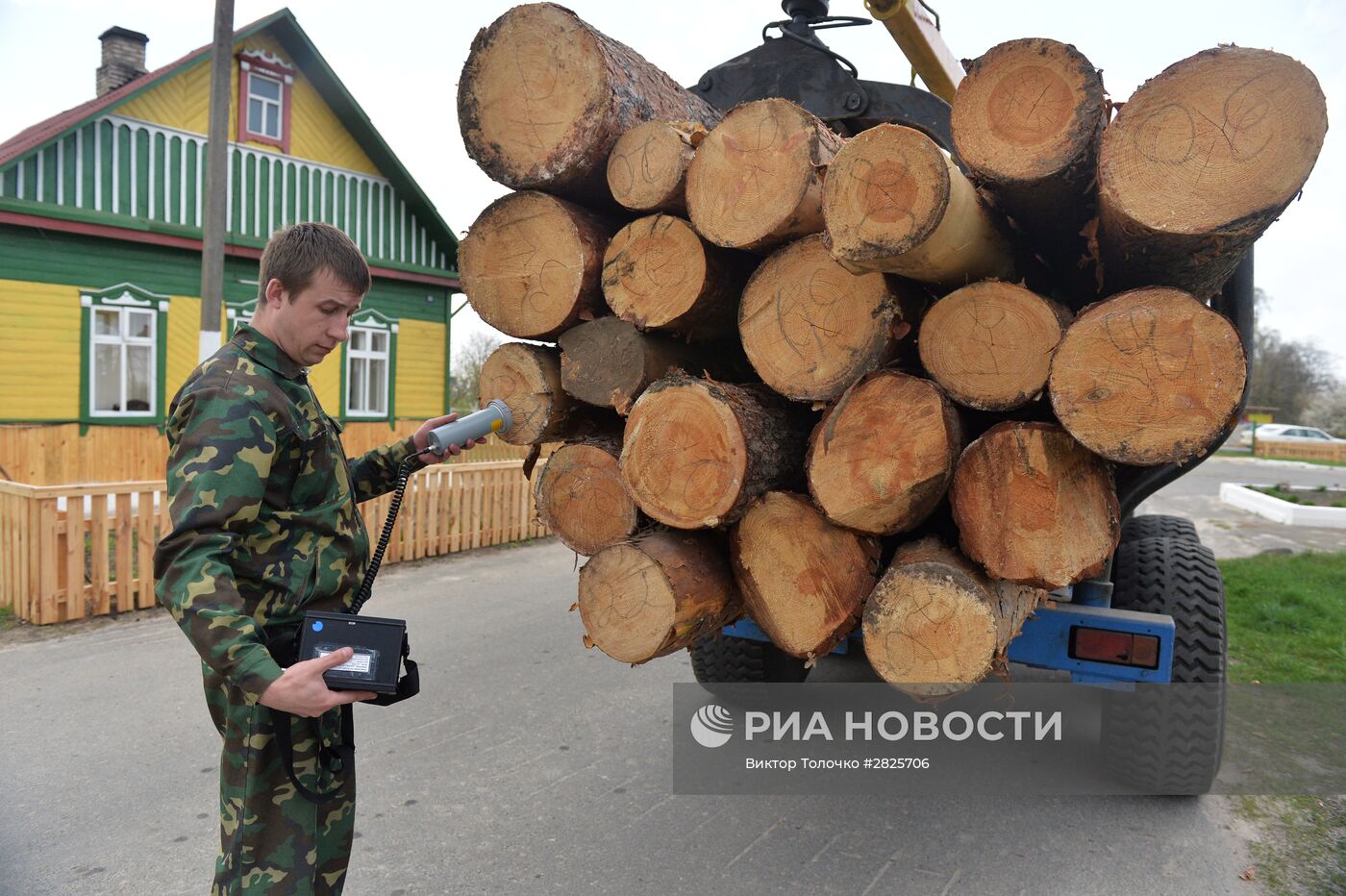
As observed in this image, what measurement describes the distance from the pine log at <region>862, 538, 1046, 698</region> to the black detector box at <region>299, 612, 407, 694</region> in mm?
1233

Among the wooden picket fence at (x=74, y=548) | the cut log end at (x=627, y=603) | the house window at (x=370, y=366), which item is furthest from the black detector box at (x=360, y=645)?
the house window at (x=370, y=366)

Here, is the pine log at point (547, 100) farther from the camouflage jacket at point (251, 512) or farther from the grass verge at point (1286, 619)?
the grass verge at point (1286, 619)

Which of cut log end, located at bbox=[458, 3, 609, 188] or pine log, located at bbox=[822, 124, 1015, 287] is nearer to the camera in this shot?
pine log, located at bbox=[822, 124, 1015, 287]

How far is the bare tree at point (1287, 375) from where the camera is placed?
47.3m

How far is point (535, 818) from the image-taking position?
3.31 meters

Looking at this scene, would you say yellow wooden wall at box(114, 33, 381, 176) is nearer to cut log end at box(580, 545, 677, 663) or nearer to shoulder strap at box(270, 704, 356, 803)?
cut log end at box(580, 545, 677, 663)

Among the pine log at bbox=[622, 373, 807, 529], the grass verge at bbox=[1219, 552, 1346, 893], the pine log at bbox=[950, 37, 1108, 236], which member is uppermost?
the pine log at bbox=[950, 37, 1108, 236]

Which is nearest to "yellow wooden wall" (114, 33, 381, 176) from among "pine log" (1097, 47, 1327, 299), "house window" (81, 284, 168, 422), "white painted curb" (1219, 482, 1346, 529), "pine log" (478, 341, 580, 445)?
"house window" (81, 284, 168, 422)

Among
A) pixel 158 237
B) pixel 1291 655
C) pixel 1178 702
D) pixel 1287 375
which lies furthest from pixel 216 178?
pixel 1287 375

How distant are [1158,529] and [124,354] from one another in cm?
1247

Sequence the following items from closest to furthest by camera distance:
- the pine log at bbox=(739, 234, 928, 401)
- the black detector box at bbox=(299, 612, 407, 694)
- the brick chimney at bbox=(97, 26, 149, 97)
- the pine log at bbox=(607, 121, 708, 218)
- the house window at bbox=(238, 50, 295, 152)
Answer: the black detector box at bbox=(299, 612, 407, 694)
the pine log at bbox=(739, 234, 928, 401)
the pine log at bbox=(607, 121, 708, 218)
the house window at bbox=(238, 50, 295, 152)
the brick chimney at bbox=(97, 26, 149, 97)

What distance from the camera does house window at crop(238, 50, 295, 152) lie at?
12.6 meters

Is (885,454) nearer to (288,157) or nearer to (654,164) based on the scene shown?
(654,164)

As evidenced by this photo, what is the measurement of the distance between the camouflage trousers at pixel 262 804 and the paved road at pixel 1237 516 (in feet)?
23.2
